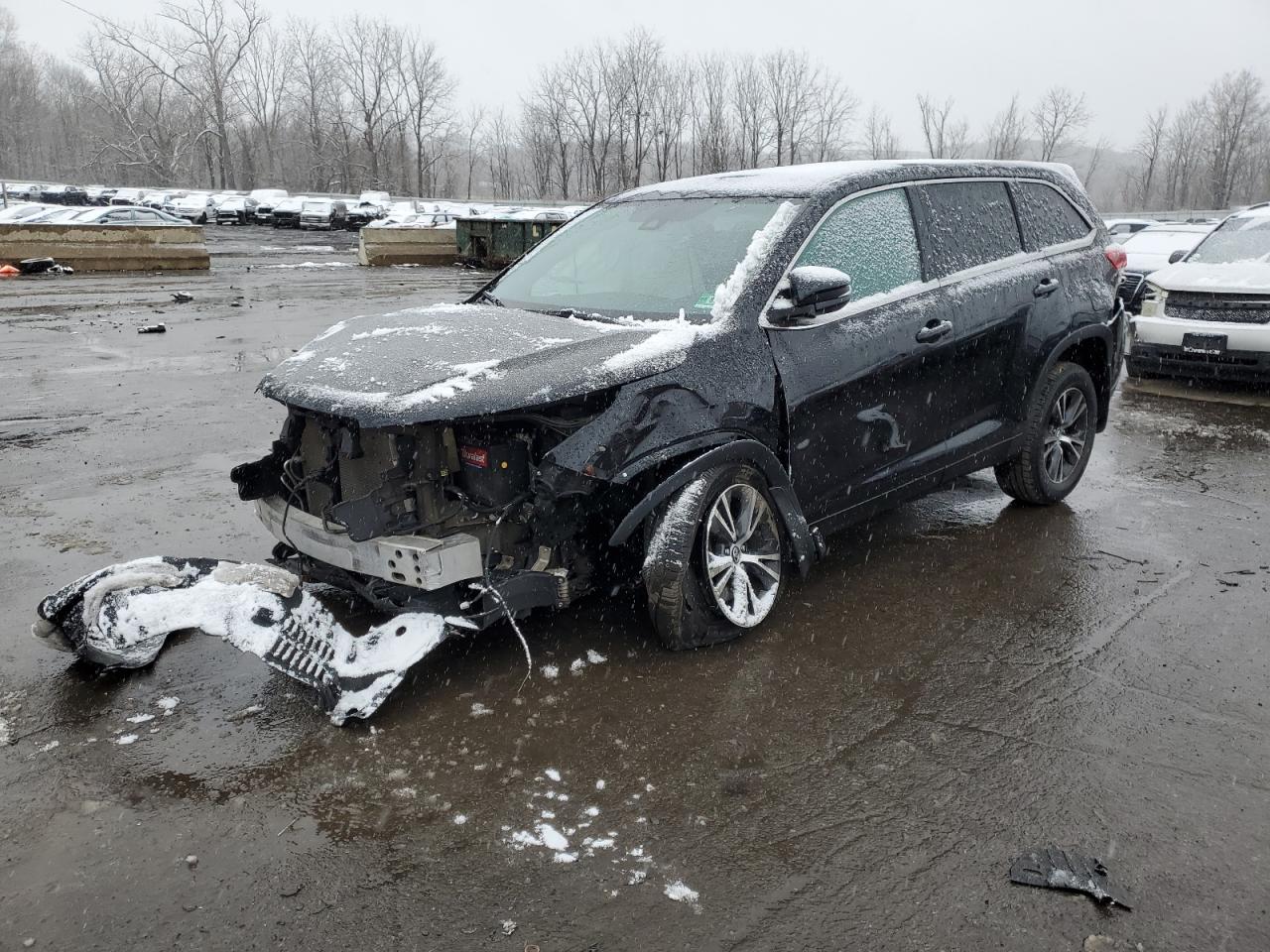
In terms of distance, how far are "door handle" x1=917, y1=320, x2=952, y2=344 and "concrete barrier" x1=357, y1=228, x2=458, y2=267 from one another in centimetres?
2431

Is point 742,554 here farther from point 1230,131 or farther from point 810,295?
point 1230,131

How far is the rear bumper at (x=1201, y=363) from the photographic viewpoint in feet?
30.2

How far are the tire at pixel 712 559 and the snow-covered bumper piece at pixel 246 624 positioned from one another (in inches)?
33.9

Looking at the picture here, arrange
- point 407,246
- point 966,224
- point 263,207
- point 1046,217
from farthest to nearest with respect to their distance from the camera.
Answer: point 263,207 < point 407,246 < point 1046,217 < point 966,224

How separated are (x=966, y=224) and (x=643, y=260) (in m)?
1.72

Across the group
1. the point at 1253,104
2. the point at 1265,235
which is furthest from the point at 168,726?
the point at 1253,104

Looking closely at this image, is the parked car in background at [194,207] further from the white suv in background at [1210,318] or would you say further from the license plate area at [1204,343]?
the license plate area at [1204,343]

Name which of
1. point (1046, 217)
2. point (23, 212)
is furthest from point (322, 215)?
point (1046, 217)

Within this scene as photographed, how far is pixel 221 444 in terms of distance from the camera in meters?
7.31

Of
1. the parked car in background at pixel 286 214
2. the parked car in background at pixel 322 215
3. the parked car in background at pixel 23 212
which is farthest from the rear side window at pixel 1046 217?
the parked car in background at pixel 286 214

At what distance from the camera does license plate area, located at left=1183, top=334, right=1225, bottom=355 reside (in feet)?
30.6

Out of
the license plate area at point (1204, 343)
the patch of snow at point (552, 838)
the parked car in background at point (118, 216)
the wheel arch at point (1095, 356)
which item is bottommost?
the patch of snow at point (552, 838)

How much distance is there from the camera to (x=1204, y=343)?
31.0 ft

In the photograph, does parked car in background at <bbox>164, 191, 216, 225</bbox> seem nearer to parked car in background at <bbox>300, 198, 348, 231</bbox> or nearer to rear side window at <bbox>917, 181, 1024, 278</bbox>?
parked car in background at <bbox>300, 198, 348, 231</bbox>
